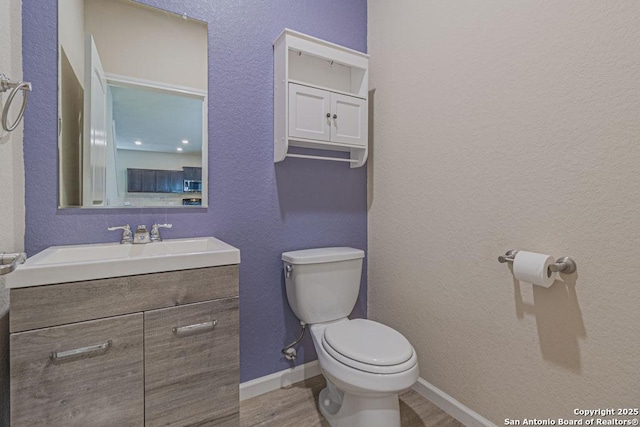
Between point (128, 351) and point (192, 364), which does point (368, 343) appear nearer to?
point (192, 364)

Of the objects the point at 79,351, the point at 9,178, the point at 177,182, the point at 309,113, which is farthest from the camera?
the point at 309,113

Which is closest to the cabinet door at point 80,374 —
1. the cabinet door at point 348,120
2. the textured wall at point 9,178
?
the textured wall at point 9,178

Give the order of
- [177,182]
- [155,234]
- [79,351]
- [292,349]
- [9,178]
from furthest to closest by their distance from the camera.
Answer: [292,349]
[177,182]
[155,234]
[9,178]
[79,351]

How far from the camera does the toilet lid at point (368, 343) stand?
1202mm

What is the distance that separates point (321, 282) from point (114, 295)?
3.09ft

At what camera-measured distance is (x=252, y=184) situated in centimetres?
165

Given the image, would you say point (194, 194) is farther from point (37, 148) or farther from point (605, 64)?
point (605, 64)

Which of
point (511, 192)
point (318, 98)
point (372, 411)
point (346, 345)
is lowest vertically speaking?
point (372, 411)

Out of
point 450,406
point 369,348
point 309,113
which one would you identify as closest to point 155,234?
point 309,113

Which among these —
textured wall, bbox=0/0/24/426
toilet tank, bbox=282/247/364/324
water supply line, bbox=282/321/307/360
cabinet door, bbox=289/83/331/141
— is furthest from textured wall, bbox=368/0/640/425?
textured wall, bbox=0/0/24/426

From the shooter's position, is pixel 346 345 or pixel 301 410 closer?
pixel 346 345

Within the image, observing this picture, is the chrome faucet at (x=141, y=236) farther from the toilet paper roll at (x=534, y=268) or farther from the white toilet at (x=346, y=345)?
the toilet paper roll at (x=534, y=268)

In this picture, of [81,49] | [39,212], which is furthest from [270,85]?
[39,212]

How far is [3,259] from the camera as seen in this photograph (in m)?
0.83
